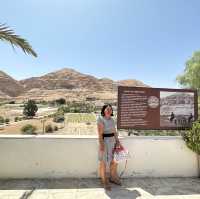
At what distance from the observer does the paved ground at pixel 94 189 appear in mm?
3725

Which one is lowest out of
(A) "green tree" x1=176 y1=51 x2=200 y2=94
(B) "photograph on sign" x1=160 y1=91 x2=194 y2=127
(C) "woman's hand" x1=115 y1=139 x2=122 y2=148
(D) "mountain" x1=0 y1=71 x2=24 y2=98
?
(C) "woman's hand" x1=115 y1=139 x2=122 y2=148

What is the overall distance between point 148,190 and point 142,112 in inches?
57.2

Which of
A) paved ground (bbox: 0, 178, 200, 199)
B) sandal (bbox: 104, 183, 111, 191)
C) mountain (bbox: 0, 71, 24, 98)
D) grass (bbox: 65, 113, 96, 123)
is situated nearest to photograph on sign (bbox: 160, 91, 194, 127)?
paved ground (bbox: 0, 178, 200, 199)

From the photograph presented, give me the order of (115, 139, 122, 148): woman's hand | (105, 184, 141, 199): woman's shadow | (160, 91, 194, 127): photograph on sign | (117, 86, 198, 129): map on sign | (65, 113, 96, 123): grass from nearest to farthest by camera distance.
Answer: (105, 184, 141, 199): woman's shadow
(115, 139, 122, 148): woman's hand
(117, 86, 198, 129): map on sign
(160, 91, 194, 127): photograph on sign
(65, 113, 96, 123): grass

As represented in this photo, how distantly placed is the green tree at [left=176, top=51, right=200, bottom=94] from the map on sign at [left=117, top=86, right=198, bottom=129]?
2334cm

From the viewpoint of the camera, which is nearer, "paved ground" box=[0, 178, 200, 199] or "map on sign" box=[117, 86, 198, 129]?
"paved ground" box=[0, 178, 200, 199]

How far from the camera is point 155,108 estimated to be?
487 cm

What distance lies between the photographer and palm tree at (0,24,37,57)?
405cm

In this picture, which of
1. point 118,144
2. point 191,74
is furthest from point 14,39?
point 191,74

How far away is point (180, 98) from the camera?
5059mm

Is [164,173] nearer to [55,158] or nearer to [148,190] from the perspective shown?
[148,190]

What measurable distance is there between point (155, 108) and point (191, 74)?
2595 centimetres

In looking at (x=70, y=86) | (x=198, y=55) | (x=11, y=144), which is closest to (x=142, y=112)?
(x=11, y=144)

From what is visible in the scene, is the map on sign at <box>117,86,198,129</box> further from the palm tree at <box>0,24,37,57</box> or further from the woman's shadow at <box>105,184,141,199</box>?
the palm tree at <box>0,24,37,57</box>
